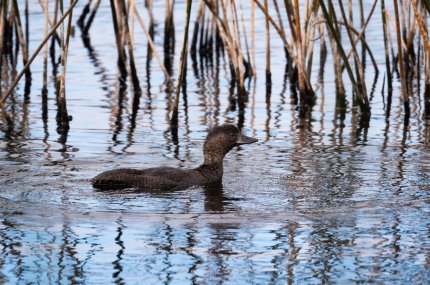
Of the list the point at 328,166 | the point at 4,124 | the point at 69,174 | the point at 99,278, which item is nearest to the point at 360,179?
the point at 328,166

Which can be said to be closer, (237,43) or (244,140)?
(244,140)

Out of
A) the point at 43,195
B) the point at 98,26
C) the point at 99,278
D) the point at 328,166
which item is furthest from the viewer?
the point at 98,26

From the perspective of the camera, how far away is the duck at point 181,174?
895 cm

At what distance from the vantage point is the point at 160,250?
23.0 ft

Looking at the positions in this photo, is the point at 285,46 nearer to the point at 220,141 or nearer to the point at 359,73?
the point at 359,73

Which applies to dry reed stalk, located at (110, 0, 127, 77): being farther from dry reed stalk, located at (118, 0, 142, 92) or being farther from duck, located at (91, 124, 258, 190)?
duck, located at (91, 124, 258, 190)

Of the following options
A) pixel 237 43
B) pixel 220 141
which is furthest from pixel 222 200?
pixel 237 43

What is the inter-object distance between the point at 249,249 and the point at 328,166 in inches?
125

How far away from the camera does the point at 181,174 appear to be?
30.8ft

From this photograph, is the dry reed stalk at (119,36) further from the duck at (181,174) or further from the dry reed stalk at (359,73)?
the duck at (181,174)

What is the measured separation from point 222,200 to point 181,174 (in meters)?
0.74

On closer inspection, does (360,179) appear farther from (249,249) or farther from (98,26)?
(98,26)

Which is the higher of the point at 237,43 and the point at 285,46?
the point at 237,43

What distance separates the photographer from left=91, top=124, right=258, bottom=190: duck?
895 cm
